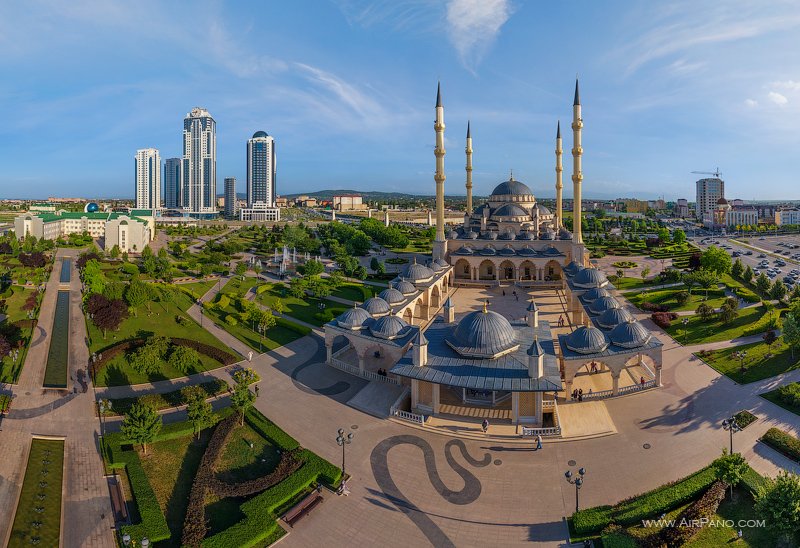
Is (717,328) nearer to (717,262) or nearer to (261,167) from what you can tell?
(717,262)

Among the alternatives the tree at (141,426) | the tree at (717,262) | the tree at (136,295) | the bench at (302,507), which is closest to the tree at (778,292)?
the tree at (717,262)

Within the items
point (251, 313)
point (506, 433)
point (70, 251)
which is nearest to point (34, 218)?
point (70, 251)

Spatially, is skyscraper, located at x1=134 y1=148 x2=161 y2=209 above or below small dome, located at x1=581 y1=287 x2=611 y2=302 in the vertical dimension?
above

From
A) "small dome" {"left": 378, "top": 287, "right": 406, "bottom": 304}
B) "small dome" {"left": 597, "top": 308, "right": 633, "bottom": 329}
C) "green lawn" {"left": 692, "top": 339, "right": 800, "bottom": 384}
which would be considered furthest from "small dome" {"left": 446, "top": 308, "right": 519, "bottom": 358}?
"green lawn" {"left": 692, "top": 339, "right": 800, "bottom": 384}

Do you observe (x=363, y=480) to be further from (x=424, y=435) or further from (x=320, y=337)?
(x=320, y=337)

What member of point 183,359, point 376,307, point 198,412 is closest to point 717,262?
point 376,307

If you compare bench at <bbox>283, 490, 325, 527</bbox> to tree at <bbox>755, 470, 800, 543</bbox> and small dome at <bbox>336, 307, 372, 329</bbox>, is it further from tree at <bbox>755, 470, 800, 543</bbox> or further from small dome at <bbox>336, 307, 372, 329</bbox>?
tree at <bbox>755, 470, 800, 543</bbox>

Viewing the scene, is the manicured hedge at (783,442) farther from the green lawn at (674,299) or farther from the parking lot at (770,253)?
the parking lot at (770,253)
